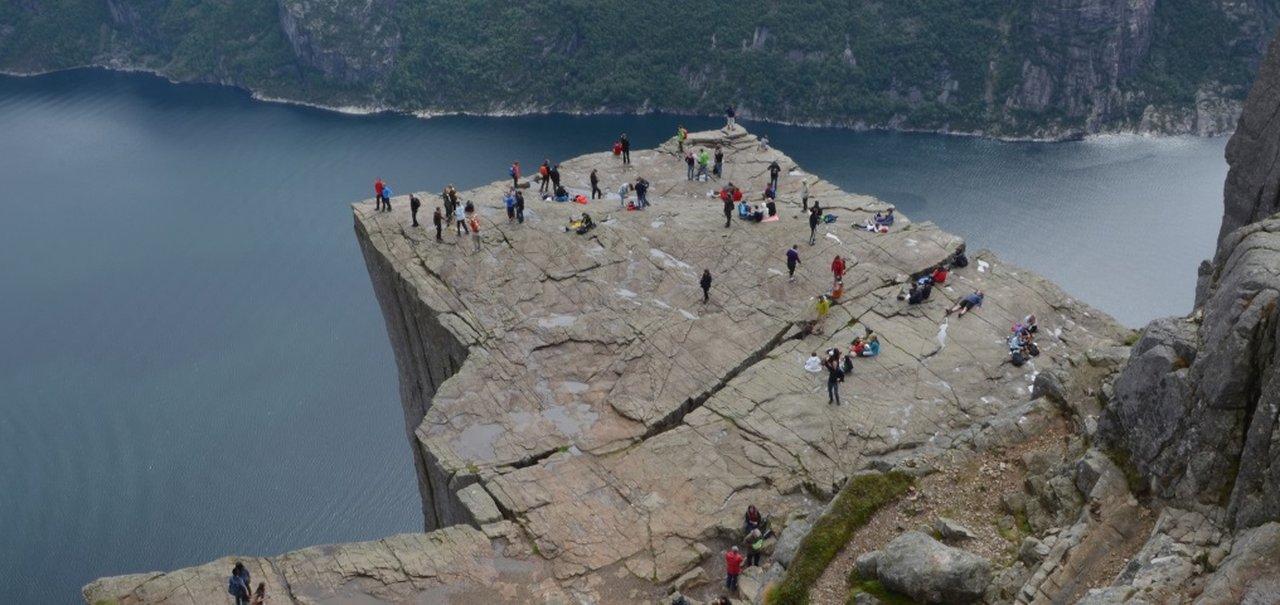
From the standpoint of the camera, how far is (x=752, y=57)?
16638 cm

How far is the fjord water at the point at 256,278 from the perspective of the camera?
7219cm

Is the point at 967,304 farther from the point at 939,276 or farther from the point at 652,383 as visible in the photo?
the point at 652,383

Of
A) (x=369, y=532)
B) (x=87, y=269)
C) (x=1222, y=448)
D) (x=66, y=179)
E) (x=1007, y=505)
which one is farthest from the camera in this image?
(x=66, y=179)

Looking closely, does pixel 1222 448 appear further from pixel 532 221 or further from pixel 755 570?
pixel 532 221

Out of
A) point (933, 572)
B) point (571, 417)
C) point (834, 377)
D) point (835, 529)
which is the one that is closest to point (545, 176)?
point (571, 417)

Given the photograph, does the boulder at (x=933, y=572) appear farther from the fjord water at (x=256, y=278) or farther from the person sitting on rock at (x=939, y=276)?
the fjord water at (x=256, y=278)

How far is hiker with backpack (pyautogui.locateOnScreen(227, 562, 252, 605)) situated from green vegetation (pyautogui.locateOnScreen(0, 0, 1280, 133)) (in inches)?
5476

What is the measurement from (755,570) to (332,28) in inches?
6854

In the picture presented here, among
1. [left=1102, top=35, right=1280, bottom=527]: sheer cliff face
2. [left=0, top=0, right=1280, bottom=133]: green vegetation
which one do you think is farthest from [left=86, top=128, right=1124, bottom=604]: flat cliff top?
[left=0, top=0, right=1280, bottom=133]: green vegetation

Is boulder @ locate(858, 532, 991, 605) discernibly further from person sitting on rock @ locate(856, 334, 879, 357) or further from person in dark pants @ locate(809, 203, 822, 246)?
person in dark pants @ locate(809, 203, 822, 246)

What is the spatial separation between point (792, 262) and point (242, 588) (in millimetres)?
24651

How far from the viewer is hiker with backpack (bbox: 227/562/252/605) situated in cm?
2933

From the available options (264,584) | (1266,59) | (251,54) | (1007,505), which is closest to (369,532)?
(264,584)

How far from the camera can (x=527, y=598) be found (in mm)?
31031
